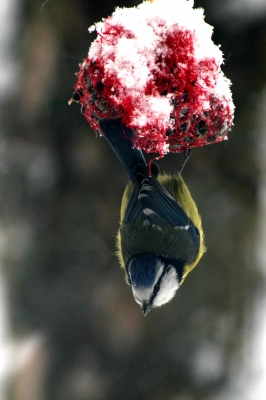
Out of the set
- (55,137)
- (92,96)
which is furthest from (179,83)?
(55,137)

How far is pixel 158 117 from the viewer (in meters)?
1.42

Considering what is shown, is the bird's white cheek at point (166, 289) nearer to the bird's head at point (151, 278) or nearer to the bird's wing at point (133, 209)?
the bird's head at point (151, 278)

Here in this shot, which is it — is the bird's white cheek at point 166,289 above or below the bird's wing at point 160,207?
below

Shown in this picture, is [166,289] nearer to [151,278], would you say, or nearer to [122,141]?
[151,278]

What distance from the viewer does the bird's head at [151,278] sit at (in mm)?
2098

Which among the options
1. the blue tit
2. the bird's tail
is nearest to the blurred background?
the blue tit

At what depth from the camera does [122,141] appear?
72.1 inches

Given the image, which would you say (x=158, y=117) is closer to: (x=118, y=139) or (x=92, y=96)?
(x=92, y=96)

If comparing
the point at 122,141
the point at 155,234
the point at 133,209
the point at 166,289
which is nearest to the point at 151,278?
the point at 166,289

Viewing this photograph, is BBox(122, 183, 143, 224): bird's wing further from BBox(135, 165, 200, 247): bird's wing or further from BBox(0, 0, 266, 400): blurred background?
BBox(0, 0, 266, 400): blurred background

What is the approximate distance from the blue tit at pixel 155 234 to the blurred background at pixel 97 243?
0.16 meters

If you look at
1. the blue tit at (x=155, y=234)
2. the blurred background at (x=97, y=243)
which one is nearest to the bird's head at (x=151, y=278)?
the blue tit at (x=155, y=234)

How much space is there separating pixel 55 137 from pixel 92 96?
93 cm

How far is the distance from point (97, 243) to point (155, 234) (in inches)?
15.3
